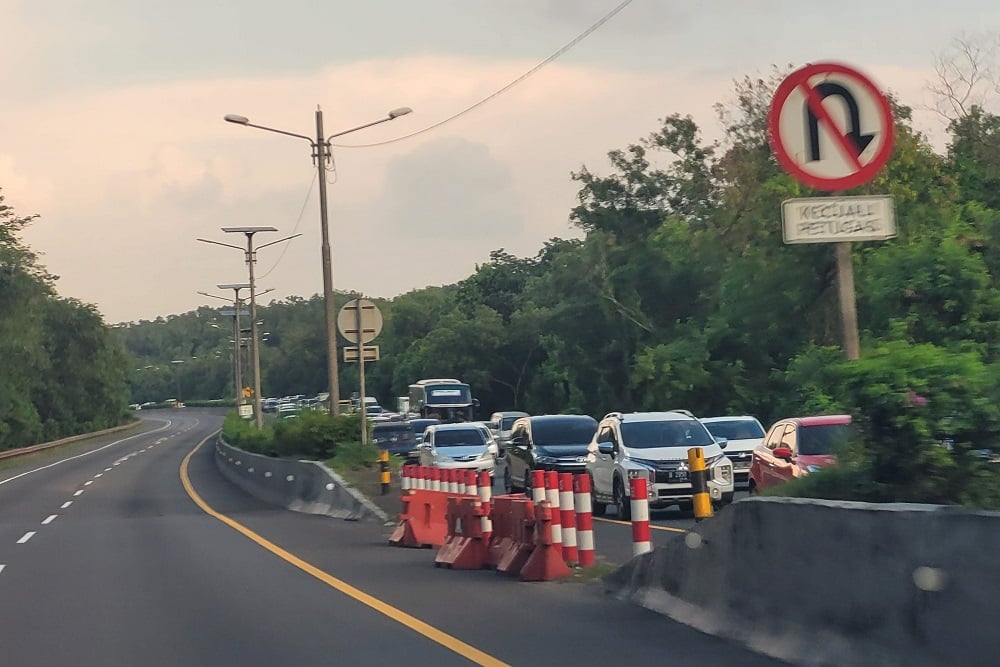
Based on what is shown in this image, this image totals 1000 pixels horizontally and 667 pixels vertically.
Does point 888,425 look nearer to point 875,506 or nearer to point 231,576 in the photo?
point 875,506

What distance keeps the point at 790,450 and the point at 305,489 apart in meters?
13.9

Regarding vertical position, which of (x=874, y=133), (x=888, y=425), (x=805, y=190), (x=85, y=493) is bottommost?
(x=85, y=493)

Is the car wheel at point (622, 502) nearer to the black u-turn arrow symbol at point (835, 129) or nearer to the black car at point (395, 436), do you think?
the black u-turn arrow symbol at point (835, 129)

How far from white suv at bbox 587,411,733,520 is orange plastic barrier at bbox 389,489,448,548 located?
406 cm

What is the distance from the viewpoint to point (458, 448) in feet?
→ 112

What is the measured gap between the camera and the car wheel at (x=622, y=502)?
22.3m

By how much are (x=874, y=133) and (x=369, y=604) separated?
6.88 metres

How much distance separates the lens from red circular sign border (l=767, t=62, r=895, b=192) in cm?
784

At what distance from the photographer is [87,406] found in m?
123

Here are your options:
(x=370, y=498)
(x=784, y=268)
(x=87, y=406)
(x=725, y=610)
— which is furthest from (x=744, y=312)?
(x=87, y=406)

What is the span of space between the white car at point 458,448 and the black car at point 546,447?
4.22 metres

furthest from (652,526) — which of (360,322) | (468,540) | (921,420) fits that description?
(921,420)

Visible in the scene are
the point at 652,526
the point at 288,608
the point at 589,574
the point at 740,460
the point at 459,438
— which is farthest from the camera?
the point at 459,438

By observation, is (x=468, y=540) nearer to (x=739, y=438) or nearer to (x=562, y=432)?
(x=562, y=432)
